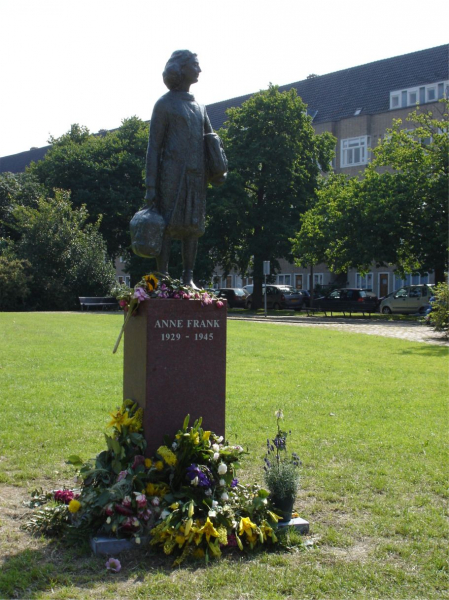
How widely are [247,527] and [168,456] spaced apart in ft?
2.49

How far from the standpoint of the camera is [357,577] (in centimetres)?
415

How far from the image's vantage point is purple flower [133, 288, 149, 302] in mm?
5238

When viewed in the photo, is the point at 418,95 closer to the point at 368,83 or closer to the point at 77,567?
the point at 368,83

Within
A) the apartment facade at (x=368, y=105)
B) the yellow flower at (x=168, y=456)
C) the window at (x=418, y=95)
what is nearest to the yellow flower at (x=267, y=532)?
the yellow flower at (x=168, y=456)

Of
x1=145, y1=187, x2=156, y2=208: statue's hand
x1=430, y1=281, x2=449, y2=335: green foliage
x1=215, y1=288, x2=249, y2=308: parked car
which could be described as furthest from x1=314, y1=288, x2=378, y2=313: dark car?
x1=145, y1=187, x2=156, y2=208: statue's hand

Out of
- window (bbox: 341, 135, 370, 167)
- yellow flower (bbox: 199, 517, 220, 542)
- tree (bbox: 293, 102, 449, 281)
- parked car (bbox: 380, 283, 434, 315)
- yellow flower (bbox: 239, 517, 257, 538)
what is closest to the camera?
yellow flower (bbox: 199, 517, 220, 542)

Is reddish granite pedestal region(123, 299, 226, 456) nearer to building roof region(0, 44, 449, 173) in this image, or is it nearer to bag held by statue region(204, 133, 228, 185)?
bag held by statue region(204, 133, 228, 185)

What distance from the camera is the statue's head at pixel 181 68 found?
20.2 ft

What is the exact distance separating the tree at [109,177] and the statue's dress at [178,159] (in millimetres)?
37115

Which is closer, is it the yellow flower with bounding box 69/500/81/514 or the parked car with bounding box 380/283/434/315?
the yellow flower with bounding box 69/500/81/514

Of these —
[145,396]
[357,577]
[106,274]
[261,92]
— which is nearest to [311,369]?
[145,396]

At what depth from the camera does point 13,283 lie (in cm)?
3434

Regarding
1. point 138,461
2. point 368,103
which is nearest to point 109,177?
point 368,103

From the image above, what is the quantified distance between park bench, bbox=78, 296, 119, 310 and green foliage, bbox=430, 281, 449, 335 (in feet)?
61.6
